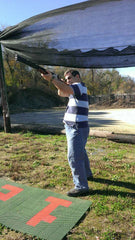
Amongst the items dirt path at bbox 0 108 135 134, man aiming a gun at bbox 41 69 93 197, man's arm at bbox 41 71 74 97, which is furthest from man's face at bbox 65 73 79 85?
dirt path at bbox 0 108 135 134

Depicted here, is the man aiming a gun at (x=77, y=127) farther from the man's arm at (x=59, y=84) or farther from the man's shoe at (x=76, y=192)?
the man's arm at (x=59, y=84)

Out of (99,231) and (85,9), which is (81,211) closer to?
(99,231)

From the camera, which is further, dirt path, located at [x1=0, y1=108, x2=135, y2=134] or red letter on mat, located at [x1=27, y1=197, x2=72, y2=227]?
dirt path, located at [x1=0, y1=108, x2=135, y2=134]

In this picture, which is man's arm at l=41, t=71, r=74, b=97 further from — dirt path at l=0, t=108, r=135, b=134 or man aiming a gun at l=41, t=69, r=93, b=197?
dirt path at l=0, t=108, r=135, b=134

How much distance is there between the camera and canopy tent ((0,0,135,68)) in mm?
4191

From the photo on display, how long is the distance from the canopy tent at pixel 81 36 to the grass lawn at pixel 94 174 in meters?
2.37

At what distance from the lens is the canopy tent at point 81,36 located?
419 centimetres

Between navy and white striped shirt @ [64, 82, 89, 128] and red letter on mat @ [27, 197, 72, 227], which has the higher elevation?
navy and white striped shirt @ [64, 82, 89, 128]

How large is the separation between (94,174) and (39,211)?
1494 millimetres

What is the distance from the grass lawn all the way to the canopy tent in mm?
2372

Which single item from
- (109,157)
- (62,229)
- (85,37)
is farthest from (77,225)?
(85,37)

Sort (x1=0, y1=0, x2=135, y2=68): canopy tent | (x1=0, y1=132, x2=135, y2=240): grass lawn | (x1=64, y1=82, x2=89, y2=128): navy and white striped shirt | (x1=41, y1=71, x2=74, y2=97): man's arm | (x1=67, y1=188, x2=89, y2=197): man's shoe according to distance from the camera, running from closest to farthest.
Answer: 1. (x1=0, y1=132, x2=135, y2=240): grass lawn
2. (x1=41, y1=71, x2=74, y2=97): man's arm
3. (x1=64, y1=82, x2=89, y2=128): navy and white striped shirt
4. (x1=67, y1=188, x2=89, y2=197): man's shoe
5. (x1=0, y1=0, x2=135, y2=68): canopy tent

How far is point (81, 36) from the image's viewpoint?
4.66 metres

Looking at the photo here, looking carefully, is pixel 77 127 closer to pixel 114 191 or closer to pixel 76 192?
pixel 76 192
